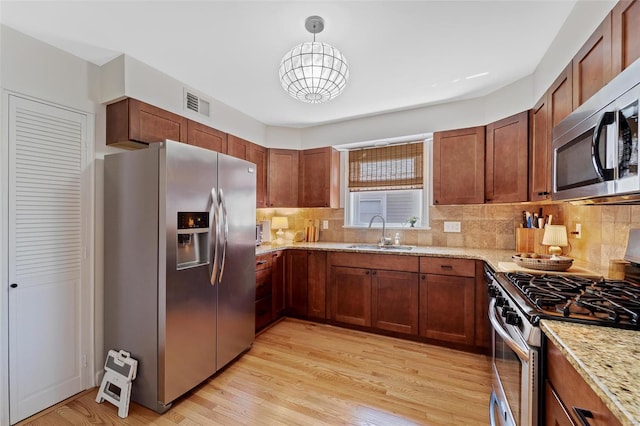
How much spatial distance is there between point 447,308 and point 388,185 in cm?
158

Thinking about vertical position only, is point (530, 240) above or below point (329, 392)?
above

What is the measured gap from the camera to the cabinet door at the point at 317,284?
10.6 feet

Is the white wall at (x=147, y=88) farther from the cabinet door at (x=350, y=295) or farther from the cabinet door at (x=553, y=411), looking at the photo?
the cabinet door at (x=553, y=411)

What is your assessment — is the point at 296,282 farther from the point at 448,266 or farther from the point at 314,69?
the point at 314,69

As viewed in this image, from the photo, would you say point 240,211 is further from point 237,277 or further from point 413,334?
point 413,334

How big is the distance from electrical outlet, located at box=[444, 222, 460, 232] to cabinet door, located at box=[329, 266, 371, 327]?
108cm

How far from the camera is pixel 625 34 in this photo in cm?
116

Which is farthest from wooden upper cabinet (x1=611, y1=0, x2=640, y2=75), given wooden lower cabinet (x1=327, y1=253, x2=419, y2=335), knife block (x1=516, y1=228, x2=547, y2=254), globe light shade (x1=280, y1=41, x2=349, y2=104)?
wooden lower cabinet (x1=327, y1=253, x2=419, y2=335)

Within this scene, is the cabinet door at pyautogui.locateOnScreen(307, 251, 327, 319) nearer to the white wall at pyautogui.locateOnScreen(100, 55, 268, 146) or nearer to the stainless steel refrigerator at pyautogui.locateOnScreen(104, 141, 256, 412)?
the stainless steel refrigerator at pyautogui.locateOnScreen(104, 141, 256, 412)

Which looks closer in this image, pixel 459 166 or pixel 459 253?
pixel 459 253

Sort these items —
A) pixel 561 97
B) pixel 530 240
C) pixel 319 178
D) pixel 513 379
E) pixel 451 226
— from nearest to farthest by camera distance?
pixel 513 379
pixel 561 97
pixel 530 240
pixel 451 226
pixel 319 178

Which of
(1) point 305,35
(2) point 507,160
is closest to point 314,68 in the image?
(1) point 305,35

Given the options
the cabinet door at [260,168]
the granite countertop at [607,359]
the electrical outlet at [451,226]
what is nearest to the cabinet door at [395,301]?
the electrical outlet at [451,226]

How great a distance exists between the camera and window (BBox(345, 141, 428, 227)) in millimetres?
3387
